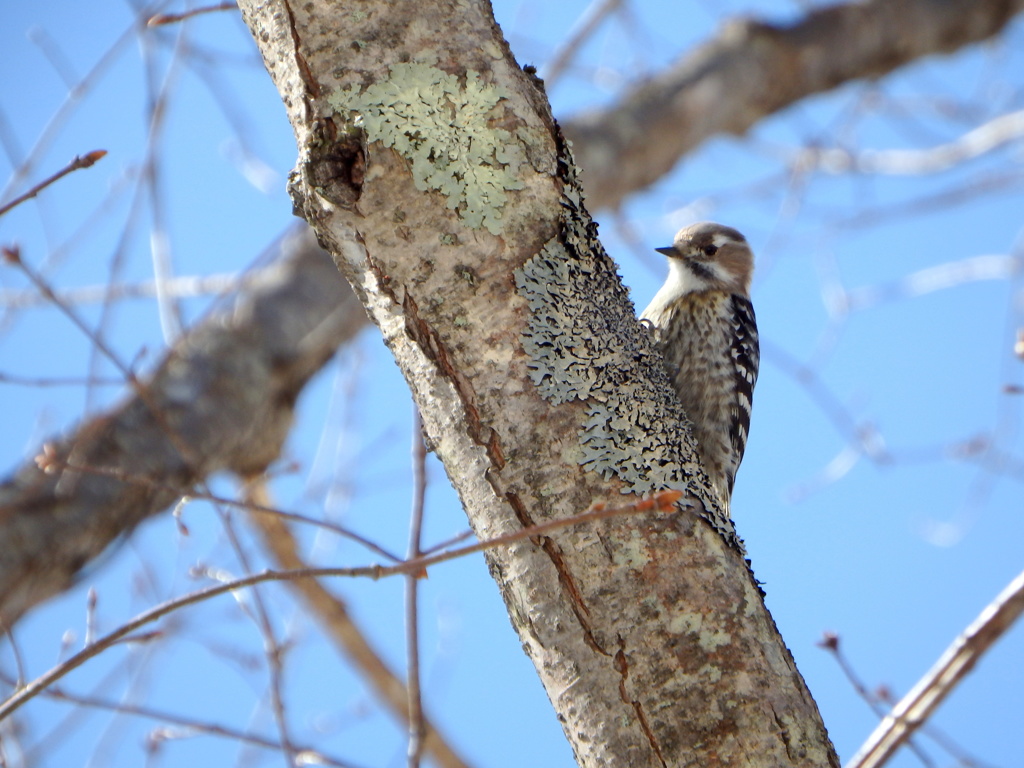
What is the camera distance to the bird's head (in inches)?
187

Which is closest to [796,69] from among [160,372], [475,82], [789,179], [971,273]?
[789,179]

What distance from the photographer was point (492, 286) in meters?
1.96

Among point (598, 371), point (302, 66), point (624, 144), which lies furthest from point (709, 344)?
point (302, 66)

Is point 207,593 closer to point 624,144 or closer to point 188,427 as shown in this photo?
point 188,427

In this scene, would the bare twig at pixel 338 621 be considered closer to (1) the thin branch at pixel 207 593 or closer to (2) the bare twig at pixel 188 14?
(2) the bare twig at pixel 188 14

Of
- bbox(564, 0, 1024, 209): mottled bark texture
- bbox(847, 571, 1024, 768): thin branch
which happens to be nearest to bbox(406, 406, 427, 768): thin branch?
bbox(847, 571, 1024, 768): thin branch

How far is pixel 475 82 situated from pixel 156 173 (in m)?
1.94

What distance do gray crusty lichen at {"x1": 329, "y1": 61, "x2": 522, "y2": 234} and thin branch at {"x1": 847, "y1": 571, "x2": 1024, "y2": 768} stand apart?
1.44m

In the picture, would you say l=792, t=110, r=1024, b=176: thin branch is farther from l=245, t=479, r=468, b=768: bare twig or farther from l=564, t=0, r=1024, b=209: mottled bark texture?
l=245, t=479, r=468, b=768: bare twig

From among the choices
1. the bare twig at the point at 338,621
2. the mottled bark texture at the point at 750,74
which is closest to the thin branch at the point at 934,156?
the mottled bark texture at the point at 750,74

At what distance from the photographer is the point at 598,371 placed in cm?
202

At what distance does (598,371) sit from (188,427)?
299cm

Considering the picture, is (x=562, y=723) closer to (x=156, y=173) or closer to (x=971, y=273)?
(x=156, y=173)

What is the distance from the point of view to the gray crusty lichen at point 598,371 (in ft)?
6.38
